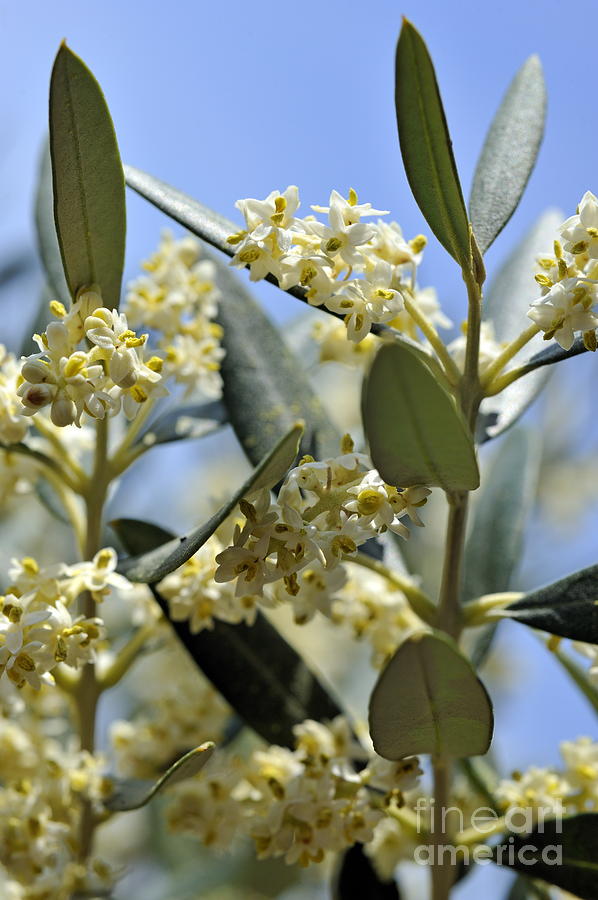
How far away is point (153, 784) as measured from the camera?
1.23m

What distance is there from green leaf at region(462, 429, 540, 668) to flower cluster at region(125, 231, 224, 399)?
0.40 metres

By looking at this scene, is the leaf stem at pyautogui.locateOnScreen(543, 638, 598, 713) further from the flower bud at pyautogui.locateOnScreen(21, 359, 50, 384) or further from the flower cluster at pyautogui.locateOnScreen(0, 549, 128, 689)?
the flower bud at pyautogui.locateOnScreen(21, 359, 50, 384)

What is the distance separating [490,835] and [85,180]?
79 centimetres

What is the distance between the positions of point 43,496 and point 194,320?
0.28 m

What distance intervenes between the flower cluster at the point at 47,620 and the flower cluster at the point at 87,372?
19 centimetres

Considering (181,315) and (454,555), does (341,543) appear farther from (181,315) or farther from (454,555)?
(181,315)

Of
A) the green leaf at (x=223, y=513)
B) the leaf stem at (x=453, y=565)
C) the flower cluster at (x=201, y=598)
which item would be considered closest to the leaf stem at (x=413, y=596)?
the leaf stem at (x=453, y=565)

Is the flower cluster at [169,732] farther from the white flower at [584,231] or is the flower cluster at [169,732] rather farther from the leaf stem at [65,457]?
the white flower at [584,231]

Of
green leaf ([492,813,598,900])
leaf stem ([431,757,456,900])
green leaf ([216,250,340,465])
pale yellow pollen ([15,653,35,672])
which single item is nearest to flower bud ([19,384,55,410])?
pale yellow pollen ([15,653,35,672])

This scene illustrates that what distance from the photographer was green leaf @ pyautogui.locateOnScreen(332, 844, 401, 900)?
141cm

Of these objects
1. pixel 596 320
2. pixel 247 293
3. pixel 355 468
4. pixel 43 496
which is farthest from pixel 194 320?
pixel 596 320

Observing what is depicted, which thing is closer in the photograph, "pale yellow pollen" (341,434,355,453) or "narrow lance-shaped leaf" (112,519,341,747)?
"pale yellow pollen" (341,434,355,453)

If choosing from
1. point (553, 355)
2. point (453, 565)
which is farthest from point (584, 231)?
point (453, 565)

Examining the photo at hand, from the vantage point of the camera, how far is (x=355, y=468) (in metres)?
0.98
